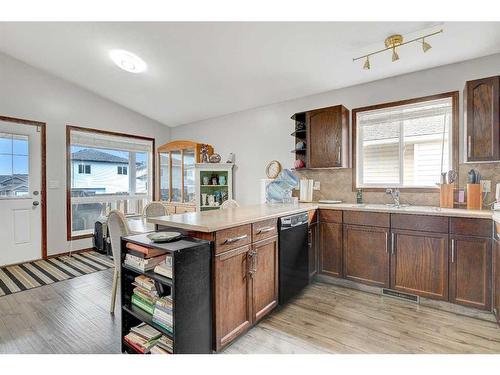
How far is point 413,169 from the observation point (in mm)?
3041

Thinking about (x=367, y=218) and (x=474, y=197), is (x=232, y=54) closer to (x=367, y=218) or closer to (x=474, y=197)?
(x=367, y=218)

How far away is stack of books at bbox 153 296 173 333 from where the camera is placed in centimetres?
149

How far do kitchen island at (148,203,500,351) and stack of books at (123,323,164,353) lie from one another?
1.26 ft

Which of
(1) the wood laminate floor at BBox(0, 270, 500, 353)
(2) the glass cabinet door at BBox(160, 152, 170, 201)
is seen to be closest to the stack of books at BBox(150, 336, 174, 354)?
(1) the wood laminate floor at BBox(0, 270, 500, 353)

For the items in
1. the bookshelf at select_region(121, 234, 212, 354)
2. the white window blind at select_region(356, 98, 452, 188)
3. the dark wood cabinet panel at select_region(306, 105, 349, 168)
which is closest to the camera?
the bookshelf at select_region(121, 234, 212, 354)

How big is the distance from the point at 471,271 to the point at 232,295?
2.12 meters

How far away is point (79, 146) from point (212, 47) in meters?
3.13

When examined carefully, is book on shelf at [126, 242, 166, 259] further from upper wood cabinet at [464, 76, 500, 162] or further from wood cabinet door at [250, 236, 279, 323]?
upper wood cabinet at [464, 76, 500, 162]

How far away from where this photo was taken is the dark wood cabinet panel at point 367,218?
2.63 m

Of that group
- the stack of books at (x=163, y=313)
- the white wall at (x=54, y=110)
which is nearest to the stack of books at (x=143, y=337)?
the stack of books at (x=163, y=313)
